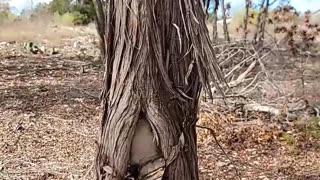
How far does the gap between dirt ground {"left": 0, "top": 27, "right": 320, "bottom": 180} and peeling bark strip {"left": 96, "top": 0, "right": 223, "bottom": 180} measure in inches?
36.1

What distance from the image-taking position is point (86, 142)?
4.87 m

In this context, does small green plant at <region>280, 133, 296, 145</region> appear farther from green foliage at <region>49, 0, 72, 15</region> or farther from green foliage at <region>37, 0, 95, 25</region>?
green foliage at <region>49, 0, 72, 15</region>

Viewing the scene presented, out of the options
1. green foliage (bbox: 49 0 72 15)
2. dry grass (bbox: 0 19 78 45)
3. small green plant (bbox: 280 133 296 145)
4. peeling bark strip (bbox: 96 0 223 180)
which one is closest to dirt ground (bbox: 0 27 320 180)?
small green plant (bbox: 280 133 296 145)

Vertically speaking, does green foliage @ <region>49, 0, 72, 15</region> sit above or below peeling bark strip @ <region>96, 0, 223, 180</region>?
above

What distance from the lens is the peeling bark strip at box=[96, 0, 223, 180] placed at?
2.00 m

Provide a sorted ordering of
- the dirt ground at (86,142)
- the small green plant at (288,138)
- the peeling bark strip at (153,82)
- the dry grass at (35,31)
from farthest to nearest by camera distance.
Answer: the dry grass at (35,31) < the small green plant at (288,138) < the dirt ground at (86,142) < the peeling bark strip at (153,82)

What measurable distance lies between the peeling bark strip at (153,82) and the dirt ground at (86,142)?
0.92 metres

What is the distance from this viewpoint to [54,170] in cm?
405

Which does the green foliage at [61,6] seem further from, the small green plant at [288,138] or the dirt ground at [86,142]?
the small green plant at [288,138]

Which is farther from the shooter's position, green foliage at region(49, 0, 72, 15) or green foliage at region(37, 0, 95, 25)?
green foliage at region(49, 0, 72, 15)

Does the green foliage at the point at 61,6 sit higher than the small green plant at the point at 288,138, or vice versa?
the green foliage at the point at 61,6

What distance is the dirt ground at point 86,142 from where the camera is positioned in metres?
4.18

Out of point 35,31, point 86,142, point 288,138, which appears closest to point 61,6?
point 35,31

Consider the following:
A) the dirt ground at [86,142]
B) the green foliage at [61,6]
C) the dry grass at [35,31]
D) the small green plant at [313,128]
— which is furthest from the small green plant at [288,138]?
the green foliage at [61,6]
